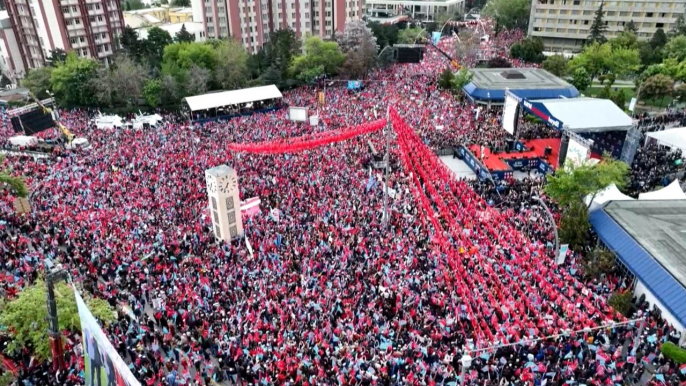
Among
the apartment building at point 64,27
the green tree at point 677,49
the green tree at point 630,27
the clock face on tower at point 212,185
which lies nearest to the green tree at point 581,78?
the green tree at point 677,49

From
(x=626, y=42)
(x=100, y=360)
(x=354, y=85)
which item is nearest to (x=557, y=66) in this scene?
(x=626, y=42)

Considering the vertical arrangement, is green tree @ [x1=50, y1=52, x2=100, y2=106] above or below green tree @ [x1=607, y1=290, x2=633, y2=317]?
above

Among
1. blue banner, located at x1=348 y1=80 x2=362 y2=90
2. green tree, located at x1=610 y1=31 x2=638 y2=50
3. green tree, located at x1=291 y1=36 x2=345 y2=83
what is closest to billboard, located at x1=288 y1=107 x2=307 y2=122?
blue banner, located at x1=348 y1=80 x2=362 y2=90

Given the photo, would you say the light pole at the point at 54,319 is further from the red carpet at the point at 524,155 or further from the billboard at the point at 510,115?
the billboard at the point at 510,115

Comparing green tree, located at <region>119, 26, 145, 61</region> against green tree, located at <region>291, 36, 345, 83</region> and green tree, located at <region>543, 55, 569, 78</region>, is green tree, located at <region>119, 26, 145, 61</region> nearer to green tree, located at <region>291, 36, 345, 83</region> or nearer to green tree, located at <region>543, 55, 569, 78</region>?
green tree, located at <region>291, 36, 345, 83</region>

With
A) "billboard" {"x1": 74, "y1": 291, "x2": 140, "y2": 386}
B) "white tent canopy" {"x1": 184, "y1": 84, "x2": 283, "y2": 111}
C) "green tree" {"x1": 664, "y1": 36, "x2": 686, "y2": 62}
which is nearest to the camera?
"billboard" {"x1": 74, "y1": 291, "x2": 140, "y2": 386}

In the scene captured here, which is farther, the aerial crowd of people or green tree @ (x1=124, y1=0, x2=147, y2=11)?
green tree @ (x1=124, y1=0, x2=147, y2=11)

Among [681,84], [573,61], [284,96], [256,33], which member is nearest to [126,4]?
[256,33]

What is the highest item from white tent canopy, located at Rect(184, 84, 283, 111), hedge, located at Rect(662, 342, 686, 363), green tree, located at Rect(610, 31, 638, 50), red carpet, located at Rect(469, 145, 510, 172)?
green tree, located at Rect(610, 31, 638, 50)

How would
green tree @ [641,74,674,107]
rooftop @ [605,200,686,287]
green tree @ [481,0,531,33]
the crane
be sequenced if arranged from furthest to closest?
green tree @ [481,0,531,33]
green tree @ [641,74,674,107]
the crane
rooftop @ [605,200,686,287]
